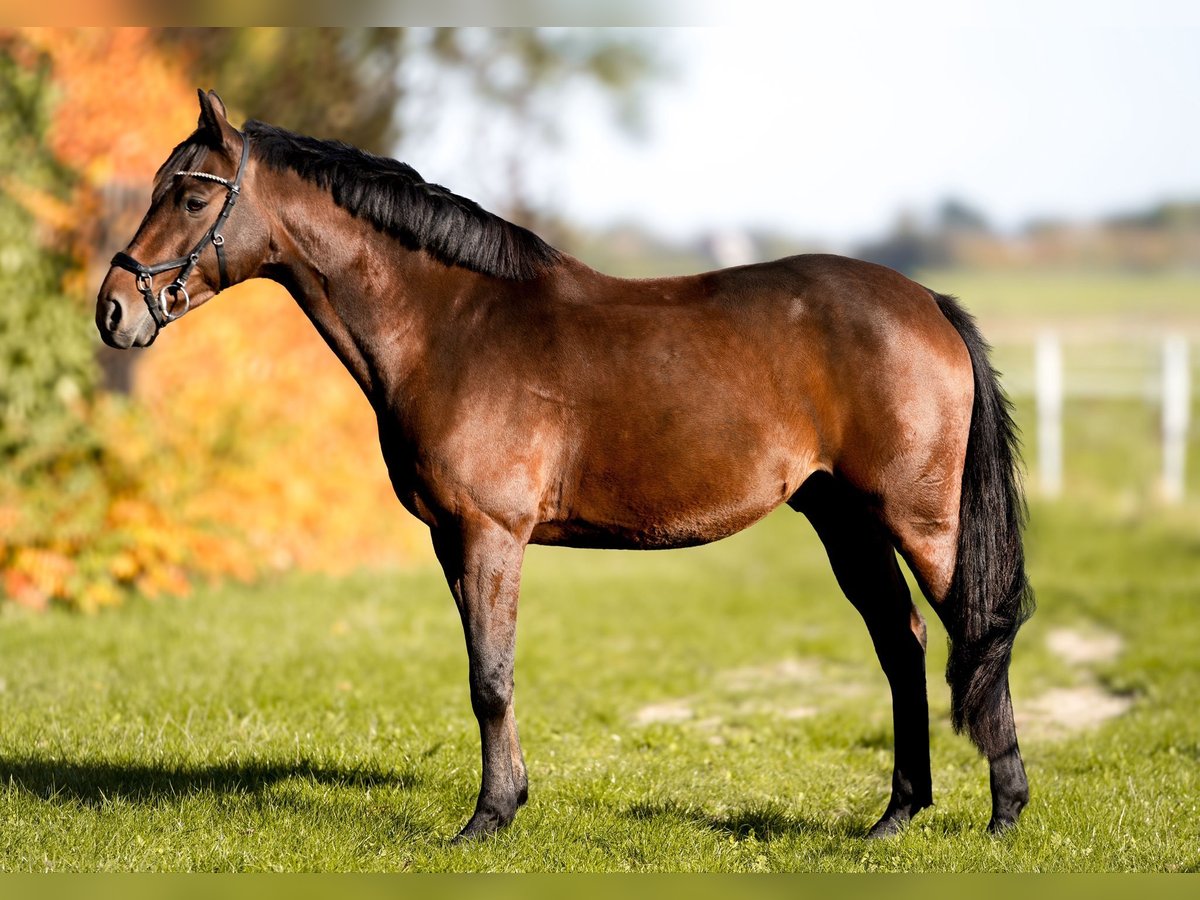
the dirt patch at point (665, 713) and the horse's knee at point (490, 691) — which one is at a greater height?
the horse's knee at point (490, 691)

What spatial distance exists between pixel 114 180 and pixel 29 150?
0.88 metres

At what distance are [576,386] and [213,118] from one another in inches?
64.2

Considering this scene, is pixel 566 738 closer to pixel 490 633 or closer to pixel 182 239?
pixel 490 633

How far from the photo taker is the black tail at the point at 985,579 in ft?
15.0

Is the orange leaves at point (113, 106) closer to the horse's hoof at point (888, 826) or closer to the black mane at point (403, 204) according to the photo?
the black mane at point (403, 204)

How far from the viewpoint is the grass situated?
4.42m

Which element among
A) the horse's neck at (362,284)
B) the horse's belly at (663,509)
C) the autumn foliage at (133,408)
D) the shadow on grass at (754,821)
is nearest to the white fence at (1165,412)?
the autumn foliage at (133,408)

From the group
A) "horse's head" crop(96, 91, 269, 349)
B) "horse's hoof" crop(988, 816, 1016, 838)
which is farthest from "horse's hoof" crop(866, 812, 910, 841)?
"horse's head" crop(96, 91, 269, 349)

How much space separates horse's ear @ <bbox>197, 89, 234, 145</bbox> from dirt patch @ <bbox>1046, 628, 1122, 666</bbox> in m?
6.92

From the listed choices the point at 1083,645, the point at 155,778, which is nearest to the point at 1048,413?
the point at 1083,645

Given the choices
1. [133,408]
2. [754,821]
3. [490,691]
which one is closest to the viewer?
[490,691]

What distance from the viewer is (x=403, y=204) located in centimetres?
457

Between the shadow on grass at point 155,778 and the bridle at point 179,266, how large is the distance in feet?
6.55

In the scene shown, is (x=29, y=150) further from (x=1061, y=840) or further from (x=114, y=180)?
(x=1061, y=840)
